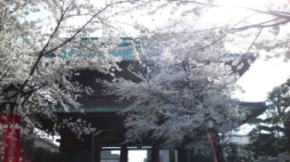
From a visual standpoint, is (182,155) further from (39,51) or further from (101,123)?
(39,51)

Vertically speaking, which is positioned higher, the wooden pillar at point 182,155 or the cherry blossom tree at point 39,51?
the cherry blossom tree at point 39,51

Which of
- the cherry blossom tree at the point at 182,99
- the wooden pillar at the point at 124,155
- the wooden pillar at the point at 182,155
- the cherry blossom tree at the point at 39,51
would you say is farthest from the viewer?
the wooden pillar at the point at 124,155

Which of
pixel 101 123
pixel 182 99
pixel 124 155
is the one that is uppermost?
pixel 182 99

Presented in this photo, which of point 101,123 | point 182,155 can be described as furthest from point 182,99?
point 101,123

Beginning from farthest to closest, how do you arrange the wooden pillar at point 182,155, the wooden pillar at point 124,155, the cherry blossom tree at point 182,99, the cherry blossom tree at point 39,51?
the wooden pillar at point 124,155 → the wooden pillar at point 182,155 → the cherry blossom tree at point 182,99 → the cherry blossom tree at point 39,51

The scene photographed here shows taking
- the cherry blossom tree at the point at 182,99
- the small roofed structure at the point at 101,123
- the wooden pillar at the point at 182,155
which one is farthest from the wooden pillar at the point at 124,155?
the wooden pillar at the point at 182,155

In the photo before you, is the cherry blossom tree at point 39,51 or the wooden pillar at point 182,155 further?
the wooden pillar at point 182,155

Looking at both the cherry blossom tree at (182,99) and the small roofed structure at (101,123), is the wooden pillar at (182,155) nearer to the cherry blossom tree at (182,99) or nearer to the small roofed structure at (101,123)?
the small roofed structure at (101,123)

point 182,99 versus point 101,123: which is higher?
point 182,99

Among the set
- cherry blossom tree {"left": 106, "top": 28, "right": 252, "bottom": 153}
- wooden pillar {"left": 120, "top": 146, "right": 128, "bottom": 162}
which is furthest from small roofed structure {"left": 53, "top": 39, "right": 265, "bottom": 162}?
cherry blossom tree {"left": 106, "top": 28, "right": 252, "bottom": 153}

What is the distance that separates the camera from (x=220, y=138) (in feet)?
36.3

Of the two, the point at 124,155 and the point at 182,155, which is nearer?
the point at 182,155

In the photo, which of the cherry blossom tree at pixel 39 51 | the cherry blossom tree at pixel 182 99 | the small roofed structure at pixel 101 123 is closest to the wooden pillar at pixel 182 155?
the small roofed structure at pixel 101 123

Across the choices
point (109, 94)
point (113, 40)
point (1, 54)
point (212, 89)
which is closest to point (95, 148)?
point (109, 94)
